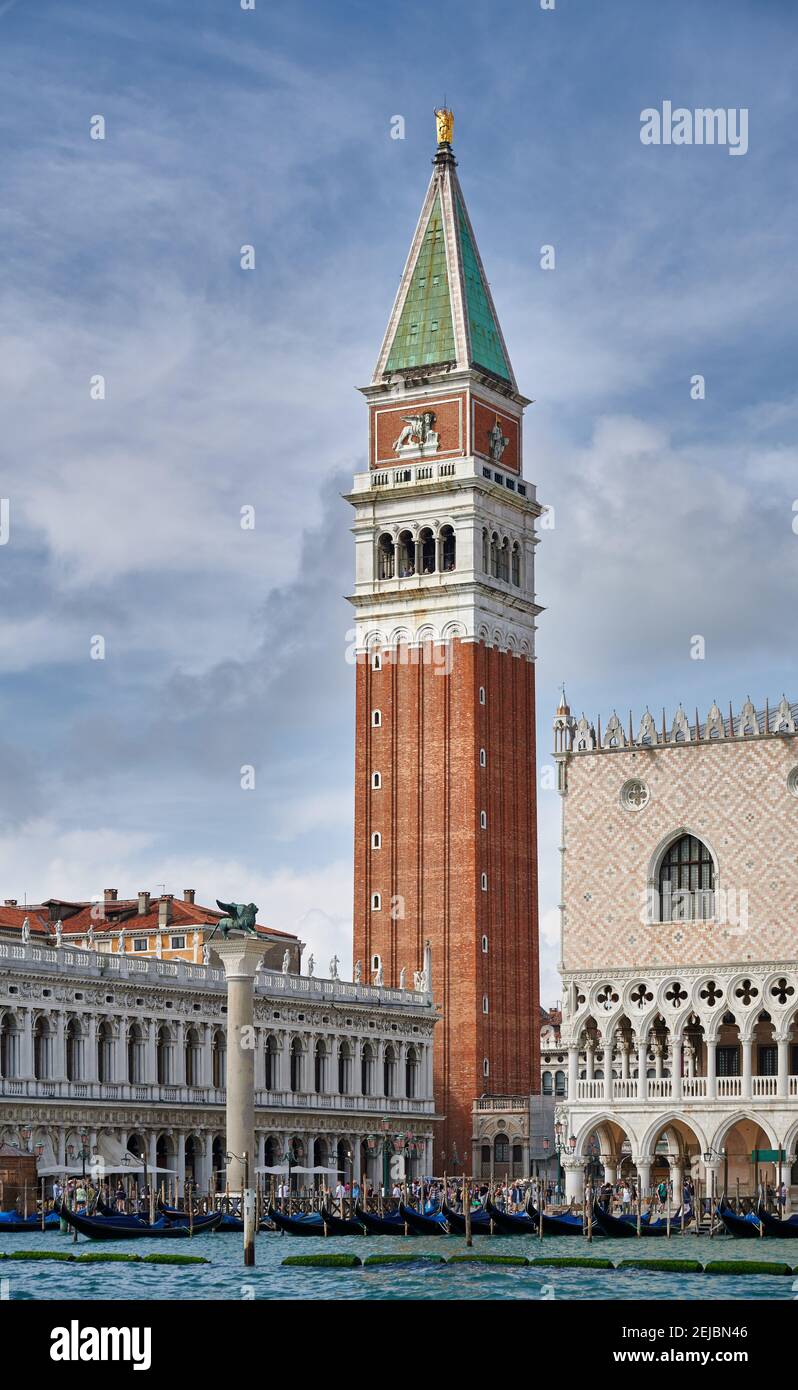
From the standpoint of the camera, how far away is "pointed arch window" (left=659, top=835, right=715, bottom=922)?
6962cm

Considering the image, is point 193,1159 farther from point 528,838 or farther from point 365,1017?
point 528,838

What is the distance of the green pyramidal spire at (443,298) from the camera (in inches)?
3728

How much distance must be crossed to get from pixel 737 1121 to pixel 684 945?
5.34 metres

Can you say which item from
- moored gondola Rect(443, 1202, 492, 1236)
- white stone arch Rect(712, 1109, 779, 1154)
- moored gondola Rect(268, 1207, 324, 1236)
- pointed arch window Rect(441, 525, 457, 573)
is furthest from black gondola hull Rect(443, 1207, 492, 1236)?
pointed arch window Rect(441, 525, 457, 573)

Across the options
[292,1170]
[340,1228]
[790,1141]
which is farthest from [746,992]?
[292,1170]

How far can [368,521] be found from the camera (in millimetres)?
94500

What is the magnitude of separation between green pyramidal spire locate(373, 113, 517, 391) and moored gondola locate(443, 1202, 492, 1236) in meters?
44.1

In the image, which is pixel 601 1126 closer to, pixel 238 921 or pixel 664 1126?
pixel 664 1126

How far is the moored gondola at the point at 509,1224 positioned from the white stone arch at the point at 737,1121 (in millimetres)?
11571

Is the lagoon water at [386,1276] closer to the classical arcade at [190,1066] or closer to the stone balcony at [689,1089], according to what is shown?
the stone balcony at [689,1089]

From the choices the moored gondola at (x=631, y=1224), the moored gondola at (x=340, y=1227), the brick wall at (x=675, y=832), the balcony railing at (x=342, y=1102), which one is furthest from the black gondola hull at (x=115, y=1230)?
the balcony railing at (x=342, y=1102)

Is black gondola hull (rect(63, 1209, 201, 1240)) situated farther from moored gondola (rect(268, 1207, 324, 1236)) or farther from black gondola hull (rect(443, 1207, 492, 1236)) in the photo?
black gondola hull (rect(443, 1207, 492, 1236))

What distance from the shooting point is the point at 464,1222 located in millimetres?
56031

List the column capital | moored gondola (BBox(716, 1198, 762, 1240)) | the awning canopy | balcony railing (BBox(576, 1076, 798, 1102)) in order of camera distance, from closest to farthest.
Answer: the column capital
moored gondola (BBox(716, 1198, 762, 1240))
balcony railing (BBox(576, 1076, 798, 1102))
the awning canopy
